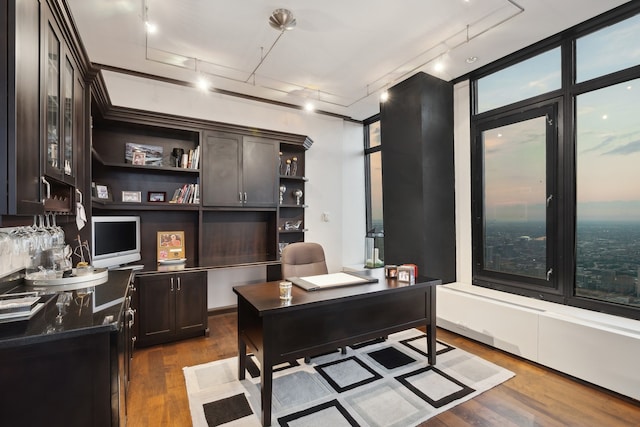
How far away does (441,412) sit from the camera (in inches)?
81.4

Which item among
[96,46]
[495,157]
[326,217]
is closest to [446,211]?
[495,157]

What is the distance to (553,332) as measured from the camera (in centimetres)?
257

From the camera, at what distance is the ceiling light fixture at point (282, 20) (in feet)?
8.22

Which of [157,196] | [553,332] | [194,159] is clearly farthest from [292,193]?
[553,332]

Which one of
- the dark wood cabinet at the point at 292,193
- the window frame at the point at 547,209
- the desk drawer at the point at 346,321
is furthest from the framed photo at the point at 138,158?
the window frame at the point at 547,209

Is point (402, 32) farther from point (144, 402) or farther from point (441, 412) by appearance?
point (144, 402)

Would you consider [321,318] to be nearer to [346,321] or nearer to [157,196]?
[346,321]

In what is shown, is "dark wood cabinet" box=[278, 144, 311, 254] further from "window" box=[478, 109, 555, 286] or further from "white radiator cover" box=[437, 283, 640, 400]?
"window" box=[478, 109, 555, 286]

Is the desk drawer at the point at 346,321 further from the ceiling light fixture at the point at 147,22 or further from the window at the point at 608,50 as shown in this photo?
the ceiling light fixture at the point at 147,22

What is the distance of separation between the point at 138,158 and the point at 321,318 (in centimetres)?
275

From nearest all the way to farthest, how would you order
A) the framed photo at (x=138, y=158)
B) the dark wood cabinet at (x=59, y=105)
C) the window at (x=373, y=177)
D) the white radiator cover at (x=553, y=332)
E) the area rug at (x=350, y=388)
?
the dark wood cabinet at (x=59, y=105), the area rug at (x=350, y=388), the white radiator cover at (x=553, y=332), the framed photo at (x=138, y=158), the window at (x=373, y=177)

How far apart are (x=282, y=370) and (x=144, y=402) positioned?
1.03 m

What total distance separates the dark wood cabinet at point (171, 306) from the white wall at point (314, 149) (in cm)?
68

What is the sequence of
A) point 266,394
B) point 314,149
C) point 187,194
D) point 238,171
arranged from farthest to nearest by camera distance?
point 314,149
point 238,171
point 187,194
point 266,394
